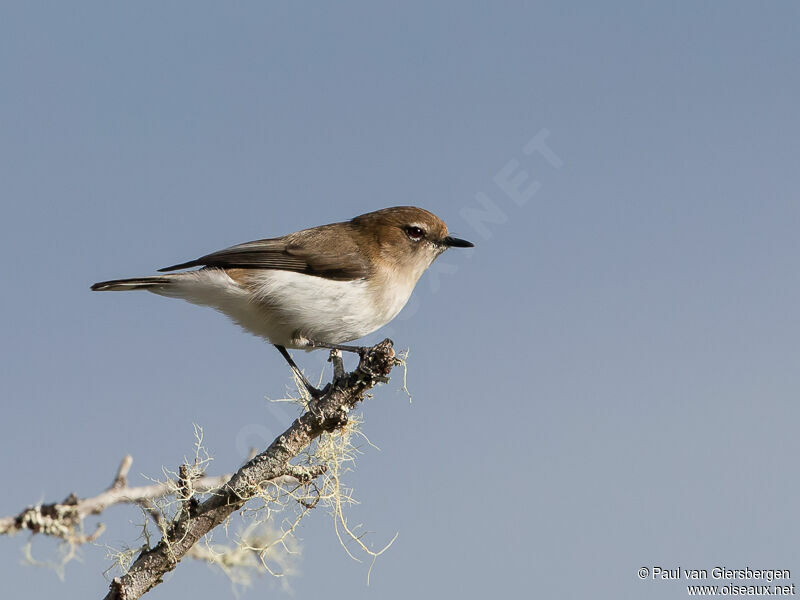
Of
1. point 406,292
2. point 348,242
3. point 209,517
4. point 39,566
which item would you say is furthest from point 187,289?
point 39,566

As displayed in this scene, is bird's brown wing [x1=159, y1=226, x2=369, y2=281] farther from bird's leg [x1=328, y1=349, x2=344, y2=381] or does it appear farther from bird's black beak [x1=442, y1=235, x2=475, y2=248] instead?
bird's black beak [x1=442, y1=235, x2=475, y2=248]

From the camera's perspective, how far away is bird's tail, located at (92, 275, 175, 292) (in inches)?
242

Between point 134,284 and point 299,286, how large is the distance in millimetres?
1318

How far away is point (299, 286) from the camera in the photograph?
6312 millimetres

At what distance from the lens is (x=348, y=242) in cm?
694

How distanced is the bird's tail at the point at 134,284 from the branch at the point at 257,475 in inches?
80.3

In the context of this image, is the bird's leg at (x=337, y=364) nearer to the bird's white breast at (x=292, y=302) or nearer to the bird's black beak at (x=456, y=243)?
the bird's white breast at (x=292, y=302)

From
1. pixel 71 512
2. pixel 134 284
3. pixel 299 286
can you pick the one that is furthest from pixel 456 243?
pixel 71 512

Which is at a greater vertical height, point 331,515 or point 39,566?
point 331,515

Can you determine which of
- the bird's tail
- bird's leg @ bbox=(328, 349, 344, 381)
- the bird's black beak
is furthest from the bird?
the bird's black beak

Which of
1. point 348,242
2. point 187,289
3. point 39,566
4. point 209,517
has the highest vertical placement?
point 348,242

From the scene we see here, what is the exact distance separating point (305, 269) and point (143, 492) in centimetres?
261

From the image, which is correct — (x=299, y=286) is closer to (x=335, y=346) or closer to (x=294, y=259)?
(x=294, y=259)

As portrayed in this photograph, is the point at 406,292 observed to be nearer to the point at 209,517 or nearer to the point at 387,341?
the point at 387,341
